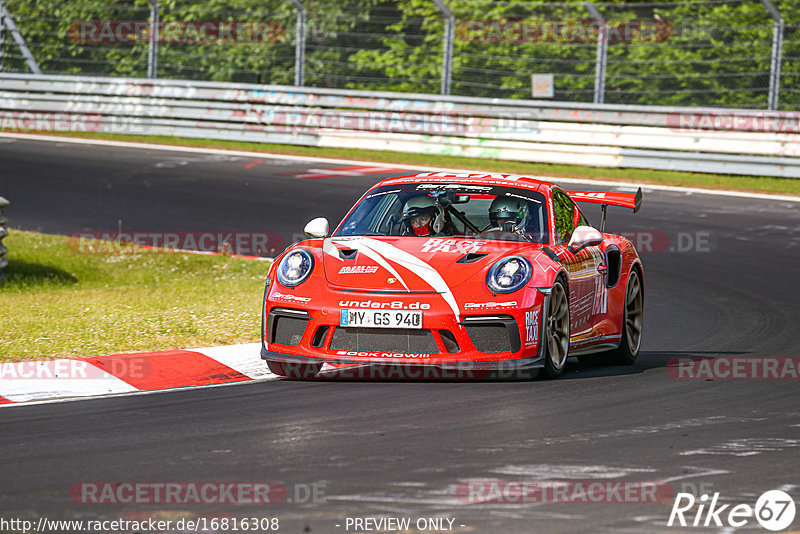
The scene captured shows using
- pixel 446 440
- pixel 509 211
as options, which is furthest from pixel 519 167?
pixel 446 440

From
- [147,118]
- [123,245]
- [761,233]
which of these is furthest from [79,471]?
[147,118]

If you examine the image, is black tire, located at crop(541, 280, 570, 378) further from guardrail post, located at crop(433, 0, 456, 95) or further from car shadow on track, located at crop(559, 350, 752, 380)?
guardrail post, located at crop(433, 0, 456, 95)

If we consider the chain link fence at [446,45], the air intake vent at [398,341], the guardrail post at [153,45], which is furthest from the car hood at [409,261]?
the guardrail post at [153,45]

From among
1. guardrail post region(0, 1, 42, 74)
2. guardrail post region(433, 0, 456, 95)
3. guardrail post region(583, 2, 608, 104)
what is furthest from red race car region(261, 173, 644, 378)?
guardrail post region(0, 1, 42, 74)

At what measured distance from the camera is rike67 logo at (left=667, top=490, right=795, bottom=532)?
15.4 feet

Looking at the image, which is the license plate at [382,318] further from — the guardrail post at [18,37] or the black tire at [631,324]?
the guardrail post at [18,37]

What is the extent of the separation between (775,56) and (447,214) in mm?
12829

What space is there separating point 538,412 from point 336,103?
56.7 ft

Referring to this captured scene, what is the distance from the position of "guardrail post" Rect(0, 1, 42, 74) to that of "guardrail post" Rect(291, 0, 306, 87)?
5431 millimetres

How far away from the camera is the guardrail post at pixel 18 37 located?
2514 centimetres

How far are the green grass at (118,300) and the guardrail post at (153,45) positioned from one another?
34.0 ft

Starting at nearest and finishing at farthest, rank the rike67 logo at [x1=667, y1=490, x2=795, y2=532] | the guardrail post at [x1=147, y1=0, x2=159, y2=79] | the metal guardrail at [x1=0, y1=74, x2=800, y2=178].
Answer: the rike67 logo at [x1=667, y1=490, x2=795, y2=532] → the metal guardrail at [x1=0, y1=74, x2=800, y2=178] → the guardrail post at [x1=147, y1=0, x2=159, y2=79]

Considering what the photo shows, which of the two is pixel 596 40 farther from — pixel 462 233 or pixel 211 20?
pixel 462 233

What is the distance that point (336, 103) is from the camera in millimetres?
23547
